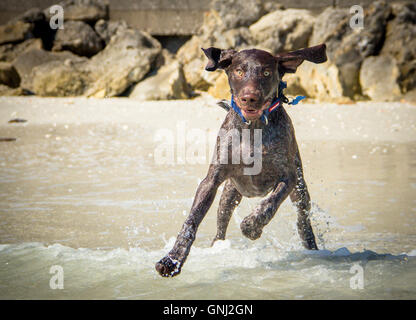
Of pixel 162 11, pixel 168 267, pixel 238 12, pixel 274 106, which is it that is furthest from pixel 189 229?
pixel 162 11

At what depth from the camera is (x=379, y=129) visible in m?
11.1

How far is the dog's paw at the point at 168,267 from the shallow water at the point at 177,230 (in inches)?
5.7

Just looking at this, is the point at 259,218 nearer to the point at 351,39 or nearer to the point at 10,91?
the point at 10,91

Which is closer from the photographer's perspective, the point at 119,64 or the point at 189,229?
the point at 189,229

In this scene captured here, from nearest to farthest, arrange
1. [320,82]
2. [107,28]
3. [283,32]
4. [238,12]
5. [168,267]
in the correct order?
[168,267]
[320,82]
[283,32]
[238,12]
[107,28]

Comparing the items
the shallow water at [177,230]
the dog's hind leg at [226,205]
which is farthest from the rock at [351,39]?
the dog's hind leg at [226,205]

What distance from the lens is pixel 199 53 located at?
63.2ft

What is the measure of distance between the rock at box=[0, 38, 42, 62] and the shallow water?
37.1 feet

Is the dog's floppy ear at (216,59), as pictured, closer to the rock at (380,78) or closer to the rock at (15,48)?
the rock at (380,78)

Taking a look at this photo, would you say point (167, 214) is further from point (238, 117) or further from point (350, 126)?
point (350, 126)

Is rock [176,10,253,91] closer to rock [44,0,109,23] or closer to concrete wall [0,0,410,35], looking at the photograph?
concrete wall [0,0,410,35]

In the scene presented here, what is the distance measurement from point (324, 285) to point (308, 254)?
75 centimetres

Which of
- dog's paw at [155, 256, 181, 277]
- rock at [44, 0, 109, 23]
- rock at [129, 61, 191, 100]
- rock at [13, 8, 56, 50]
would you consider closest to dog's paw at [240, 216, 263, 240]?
dog's paw at [155, 256, 181, 277]

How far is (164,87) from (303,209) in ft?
39.8
